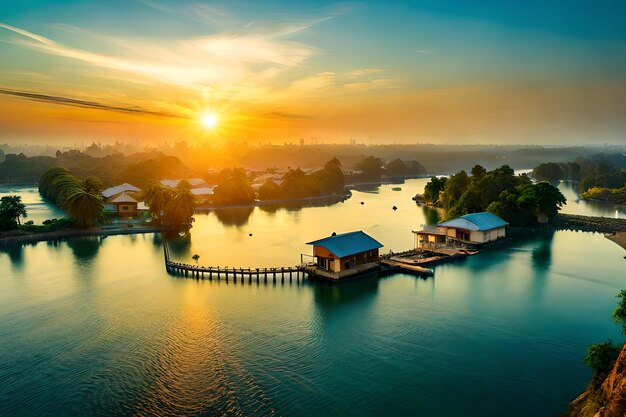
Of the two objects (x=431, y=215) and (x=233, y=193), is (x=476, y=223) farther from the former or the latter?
(x=233, y=193)

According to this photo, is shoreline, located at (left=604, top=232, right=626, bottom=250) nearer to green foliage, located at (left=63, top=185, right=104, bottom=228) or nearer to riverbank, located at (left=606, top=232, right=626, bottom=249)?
riverbank, located at (left=606, top=232, right=626, bottom=249)

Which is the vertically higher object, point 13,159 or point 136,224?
point 13,159

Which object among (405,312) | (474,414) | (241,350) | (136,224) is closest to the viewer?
(474,414)

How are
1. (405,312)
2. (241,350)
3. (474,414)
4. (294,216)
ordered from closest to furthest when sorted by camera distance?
(474,414) < (241,350) < (405,312) < (294,216)

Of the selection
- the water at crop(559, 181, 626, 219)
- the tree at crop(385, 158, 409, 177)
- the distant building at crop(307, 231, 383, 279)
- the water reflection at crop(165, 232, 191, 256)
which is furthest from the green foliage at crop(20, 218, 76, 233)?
the tree at crop(385, 158, 409, 177)

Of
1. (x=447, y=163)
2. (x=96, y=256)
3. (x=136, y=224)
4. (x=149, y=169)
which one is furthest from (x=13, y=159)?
(x=447, y=163)

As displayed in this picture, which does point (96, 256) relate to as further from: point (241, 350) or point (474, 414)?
point (474, 414)
